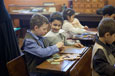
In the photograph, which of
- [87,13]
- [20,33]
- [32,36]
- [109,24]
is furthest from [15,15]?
[109,24]

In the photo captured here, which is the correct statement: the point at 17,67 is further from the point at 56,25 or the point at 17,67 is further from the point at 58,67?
the point at 56,25

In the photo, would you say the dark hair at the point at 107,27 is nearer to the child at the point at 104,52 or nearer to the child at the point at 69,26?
Result: the child at the point at 104,52

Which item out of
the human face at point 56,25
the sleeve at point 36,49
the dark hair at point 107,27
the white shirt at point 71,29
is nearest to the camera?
the dark hair at point 107,27

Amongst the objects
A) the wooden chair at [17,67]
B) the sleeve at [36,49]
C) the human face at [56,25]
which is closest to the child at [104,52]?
the sleeve at [36,49]

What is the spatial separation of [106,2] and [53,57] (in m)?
4.23

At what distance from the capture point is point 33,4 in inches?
273

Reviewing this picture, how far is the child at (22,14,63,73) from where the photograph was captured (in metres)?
1.88

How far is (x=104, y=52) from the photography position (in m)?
1.76

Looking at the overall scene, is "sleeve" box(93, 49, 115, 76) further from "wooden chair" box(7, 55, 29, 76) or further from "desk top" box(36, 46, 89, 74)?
"wooden chair" box(7, 55, 29, 76)

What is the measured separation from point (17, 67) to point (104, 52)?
875 millimetres

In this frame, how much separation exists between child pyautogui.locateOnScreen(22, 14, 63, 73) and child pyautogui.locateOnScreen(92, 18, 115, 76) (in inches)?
18.9

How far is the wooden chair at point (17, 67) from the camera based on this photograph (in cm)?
158

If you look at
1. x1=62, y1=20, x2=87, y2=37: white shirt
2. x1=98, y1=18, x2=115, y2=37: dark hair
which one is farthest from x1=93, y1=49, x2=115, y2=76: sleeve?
x1=62, y1=20, x2=87, y2=37: white shirt

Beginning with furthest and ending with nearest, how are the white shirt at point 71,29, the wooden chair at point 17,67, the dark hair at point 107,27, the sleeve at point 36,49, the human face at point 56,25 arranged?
the white shirt at point 71,29 < the human face at point 56,25 < the sleeve at point 36,49 < the dark hair at point 107,27 < the wooden chair at point 17,67
